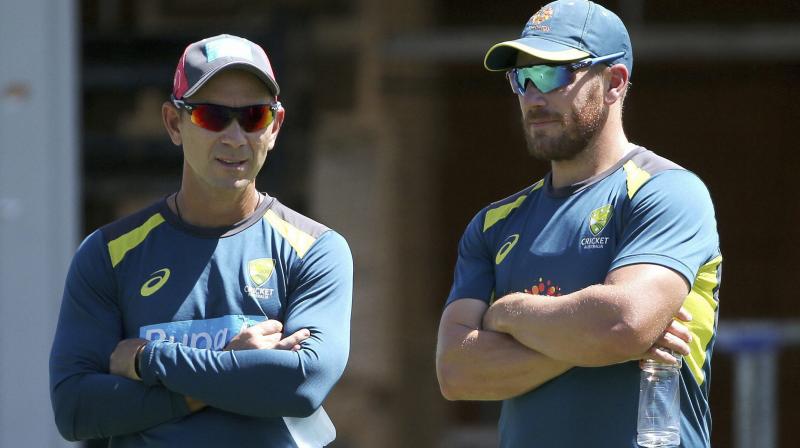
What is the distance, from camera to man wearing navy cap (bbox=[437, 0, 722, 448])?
3.16 m

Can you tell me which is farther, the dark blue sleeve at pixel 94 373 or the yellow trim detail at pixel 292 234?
the yellow trim detail at pixel 292 234

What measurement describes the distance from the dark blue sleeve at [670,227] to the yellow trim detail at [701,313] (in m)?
0.05

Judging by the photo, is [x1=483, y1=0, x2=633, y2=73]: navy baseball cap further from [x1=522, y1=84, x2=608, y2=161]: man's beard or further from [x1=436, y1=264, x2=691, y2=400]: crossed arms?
[x1=436, y1=264, x2=691, y2=400]: crossed arms

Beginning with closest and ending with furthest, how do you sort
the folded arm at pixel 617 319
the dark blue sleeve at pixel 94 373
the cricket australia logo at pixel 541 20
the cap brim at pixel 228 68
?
the folded arm at pixel 617 319, the dark blue sleeve at pixel 94 373, the cap brim at pixel 228 68, the cricket australia logo at pixel 541 20

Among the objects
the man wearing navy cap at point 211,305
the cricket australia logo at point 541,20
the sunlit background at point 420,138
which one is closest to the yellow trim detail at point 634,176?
the cricket australia logo at point 541,20

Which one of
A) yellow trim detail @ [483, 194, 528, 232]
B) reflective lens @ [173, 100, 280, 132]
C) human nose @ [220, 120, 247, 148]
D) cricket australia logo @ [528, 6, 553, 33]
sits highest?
cricket australia logo @ [528, 6, 553, 33]

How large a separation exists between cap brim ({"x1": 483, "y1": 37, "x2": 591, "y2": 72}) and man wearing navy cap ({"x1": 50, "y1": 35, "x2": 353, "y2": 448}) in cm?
58

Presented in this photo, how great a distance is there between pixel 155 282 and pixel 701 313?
1.34 metres

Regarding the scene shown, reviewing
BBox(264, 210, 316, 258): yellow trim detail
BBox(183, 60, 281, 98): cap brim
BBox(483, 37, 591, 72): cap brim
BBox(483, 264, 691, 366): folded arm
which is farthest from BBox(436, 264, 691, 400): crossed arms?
BBox(183, 60, 281, 98): cap brim

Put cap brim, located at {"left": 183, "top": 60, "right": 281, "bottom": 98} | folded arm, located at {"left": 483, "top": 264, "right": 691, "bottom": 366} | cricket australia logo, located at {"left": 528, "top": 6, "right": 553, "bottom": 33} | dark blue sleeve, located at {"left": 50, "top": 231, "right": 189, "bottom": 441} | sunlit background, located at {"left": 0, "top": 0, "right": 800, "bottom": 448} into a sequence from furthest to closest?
sunlit background, located at {"left": 0, "top": 0, "right": 800, "bottom": 448}, cricket australia logo, located at {"left": 528, "top": 6, "right": 553, "bottom": 33}, cap brim, located at {"left": 183, "top": 60, "right": 281, "bottom": 98}, dark blue sleeve, located at {"left": 50, "top": 231, "right": 189, "bottom": 441}, folded arm, located at {"left": 483, "top": 264, "right": 691, "bottom": 366}

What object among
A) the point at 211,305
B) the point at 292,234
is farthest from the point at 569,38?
the point at 211,305

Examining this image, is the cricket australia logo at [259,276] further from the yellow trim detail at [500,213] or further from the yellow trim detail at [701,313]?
the yellow trim detail at [701,313]

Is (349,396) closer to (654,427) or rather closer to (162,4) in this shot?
(162,4)

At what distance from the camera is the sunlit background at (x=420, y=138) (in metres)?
7.03
